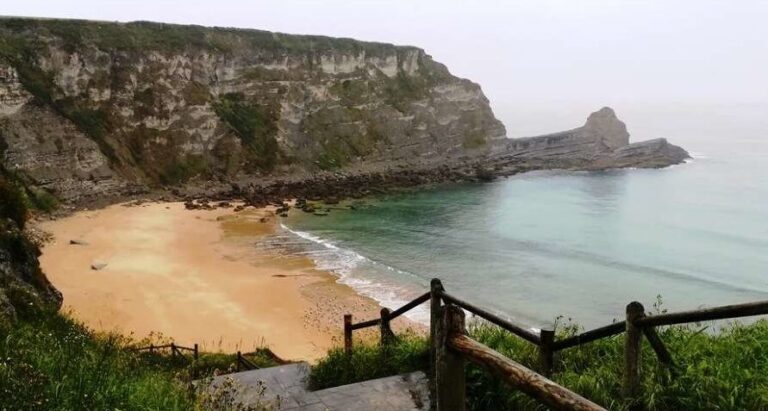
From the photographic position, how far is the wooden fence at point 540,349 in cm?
254

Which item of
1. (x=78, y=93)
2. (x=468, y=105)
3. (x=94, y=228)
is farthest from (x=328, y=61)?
(x=94, y=228)

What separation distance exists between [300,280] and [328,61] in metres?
44.4

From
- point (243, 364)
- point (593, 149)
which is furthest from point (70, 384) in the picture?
point (593, 149)

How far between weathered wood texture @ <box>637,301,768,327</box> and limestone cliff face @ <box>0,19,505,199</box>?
146ft

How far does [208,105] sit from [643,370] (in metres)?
55.2

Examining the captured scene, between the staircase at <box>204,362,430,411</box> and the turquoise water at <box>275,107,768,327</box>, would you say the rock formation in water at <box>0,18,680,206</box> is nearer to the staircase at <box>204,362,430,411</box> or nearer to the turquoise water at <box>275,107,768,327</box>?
the turquoise water at <box>275,107,768,327</box>

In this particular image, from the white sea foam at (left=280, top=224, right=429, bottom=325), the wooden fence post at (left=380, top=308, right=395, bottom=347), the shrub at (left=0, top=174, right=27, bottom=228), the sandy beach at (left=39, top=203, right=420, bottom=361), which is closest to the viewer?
the wooden fence post at (left=380, top=308, right=395, bottom=347)

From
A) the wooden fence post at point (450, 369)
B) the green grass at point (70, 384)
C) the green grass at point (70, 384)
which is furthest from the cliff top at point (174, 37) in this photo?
the wooden fence post at point (450, 369)

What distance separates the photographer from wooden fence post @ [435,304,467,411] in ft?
9.48

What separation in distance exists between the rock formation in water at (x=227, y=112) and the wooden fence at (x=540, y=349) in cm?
4305

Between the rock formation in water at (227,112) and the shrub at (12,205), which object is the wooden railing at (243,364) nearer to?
the shrub at (12,205)

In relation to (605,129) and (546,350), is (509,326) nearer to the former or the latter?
(546,350)

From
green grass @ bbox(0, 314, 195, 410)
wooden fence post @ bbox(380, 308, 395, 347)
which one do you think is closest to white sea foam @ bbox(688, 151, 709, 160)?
wooden fence post @ bbox(380, 308, 395, 347)

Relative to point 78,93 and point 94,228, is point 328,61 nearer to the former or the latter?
point 78,93
